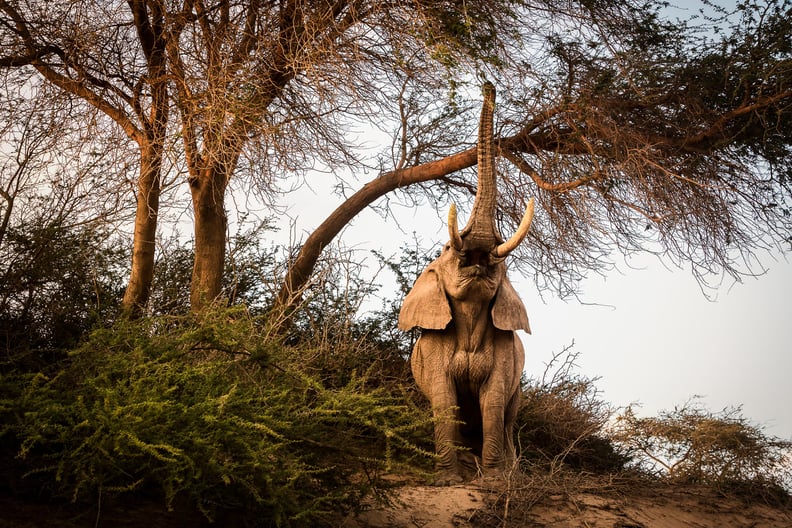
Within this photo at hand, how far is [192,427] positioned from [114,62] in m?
5.63

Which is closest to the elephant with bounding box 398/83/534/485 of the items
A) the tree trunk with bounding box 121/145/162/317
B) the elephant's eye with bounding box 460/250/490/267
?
the elephant's eye with bounding box 460/250/490/267

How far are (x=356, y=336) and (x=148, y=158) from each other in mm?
2874

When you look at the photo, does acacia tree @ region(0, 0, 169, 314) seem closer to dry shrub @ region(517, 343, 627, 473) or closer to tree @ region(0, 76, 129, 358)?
tree @ region(0, 76, 129, 358)

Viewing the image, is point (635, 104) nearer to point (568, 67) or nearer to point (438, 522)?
point (568, 67)

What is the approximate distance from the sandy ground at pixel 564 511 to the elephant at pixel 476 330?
63cm

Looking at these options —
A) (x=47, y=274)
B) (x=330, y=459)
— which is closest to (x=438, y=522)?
(x=330, y=459)

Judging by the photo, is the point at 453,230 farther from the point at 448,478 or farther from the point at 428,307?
the point at 448,478

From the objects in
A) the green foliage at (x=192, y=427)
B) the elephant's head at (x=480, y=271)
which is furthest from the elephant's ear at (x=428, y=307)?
the green foliage at (x=192, y=427)

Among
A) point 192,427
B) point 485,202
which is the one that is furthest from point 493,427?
point 192,427

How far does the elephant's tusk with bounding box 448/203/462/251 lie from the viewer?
265 inches

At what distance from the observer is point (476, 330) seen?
24.4ft

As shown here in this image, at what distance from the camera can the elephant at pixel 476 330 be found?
7230 millimetres

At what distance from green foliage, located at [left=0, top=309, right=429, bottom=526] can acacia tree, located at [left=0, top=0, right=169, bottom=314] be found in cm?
349

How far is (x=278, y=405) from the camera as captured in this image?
526cm
